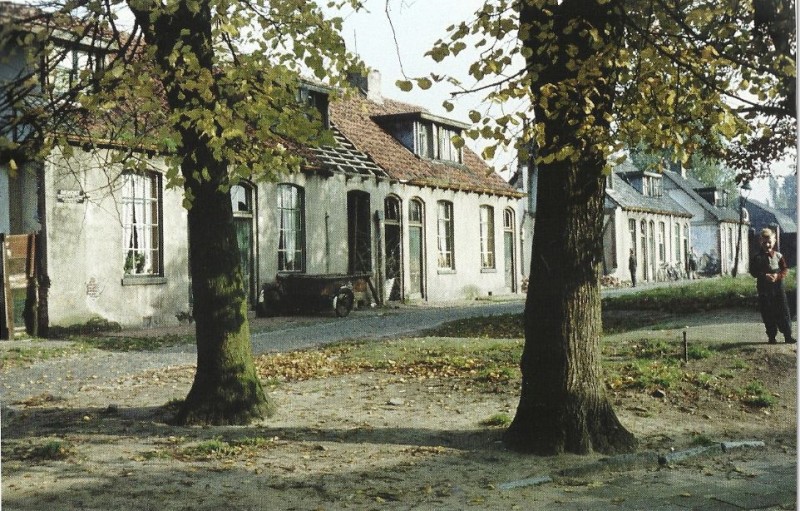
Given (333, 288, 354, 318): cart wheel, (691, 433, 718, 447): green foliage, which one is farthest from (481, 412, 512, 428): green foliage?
(333, 288, 354, 318): cart wheel

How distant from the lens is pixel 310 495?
423cm

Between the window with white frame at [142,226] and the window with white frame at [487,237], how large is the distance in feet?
9.16

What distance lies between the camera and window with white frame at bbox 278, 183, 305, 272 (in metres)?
12.6

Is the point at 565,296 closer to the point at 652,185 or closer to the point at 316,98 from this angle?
the point at 652,185

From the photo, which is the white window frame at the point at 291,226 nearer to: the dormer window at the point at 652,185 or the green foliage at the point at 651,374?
the green foliage at the point at 651,374

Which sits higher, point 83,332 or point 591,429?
point 83,332

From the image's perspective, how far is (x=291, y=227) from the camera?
44.4 feet

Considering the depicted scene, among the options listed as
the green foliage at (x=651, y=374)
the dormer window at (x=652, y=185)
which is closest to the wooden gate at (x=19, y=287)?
the dormer window at (x=652, y=185)

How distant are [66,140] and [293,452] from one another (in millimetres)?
2424

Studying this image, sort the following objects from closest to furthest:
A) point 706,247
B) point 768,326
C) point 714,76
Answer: point 714,76 < point 768,326 < point 706,247

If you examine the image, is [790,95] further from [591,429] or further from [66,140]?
[66,140]

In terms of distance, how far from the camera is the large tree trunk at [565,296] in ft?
16.1

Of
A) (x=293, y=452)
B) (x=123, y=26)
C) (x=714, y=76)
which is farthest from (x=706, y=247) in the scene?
(x=123, y=26)

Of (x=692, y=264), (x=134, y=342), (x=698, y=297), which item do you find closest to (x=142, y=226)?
(x=134, y=342)
